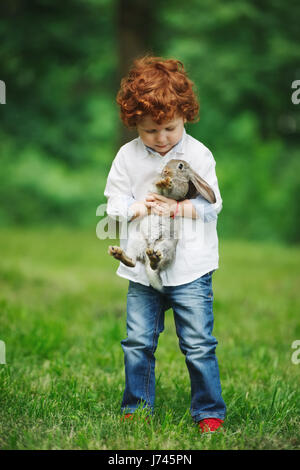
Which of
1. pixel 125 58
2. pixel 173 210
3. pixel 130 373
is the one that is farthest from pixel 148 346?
pixel 125 58

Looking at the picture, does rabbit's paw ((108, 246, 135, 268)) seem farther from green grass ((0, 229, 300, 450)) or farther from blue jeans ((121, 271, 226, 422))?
green grass ((0, 229, 300, 450))

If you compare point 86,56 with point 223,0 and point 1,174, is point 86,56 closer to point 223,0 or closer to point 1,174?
point 223,0

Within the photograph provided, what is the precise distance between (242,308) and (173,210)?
3.13m

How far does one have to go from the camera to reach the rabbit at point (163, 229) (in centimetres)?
262

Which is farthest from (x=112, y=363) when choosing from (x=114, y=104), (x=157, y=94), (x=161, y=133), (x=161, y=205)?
(x=114, y=104)

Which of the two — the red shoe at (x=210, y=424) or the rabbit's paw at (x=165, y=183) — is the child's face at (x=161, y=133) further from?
the red shoe at (x=210, y=424)

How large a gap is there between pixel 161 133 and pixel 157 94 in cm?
18

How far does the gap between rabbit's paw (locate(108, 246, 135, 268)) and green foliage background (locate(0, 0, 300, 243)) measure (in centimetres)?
745

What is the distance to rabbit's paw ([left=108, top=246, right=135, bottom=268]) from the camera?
8.35ft

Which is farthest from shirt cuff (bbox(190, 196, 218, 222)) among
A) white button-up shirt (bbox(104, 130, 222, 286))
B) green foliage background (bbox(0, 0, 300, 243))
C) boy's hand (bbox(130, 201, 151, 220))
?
green foliage background (bbox(0, 0, 300, 243))

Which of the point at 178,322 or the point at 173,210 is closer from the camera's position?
the point at 173,210

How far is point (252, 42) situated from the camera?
11.1 m

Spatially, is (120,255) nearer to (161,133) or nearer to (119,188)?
(119,188)

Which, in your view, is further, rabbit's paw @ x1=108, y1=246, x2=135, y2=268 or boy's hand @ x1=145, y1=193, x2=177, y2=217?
boy's hand @ x1=145, y1=193, x2=177, y2=217
